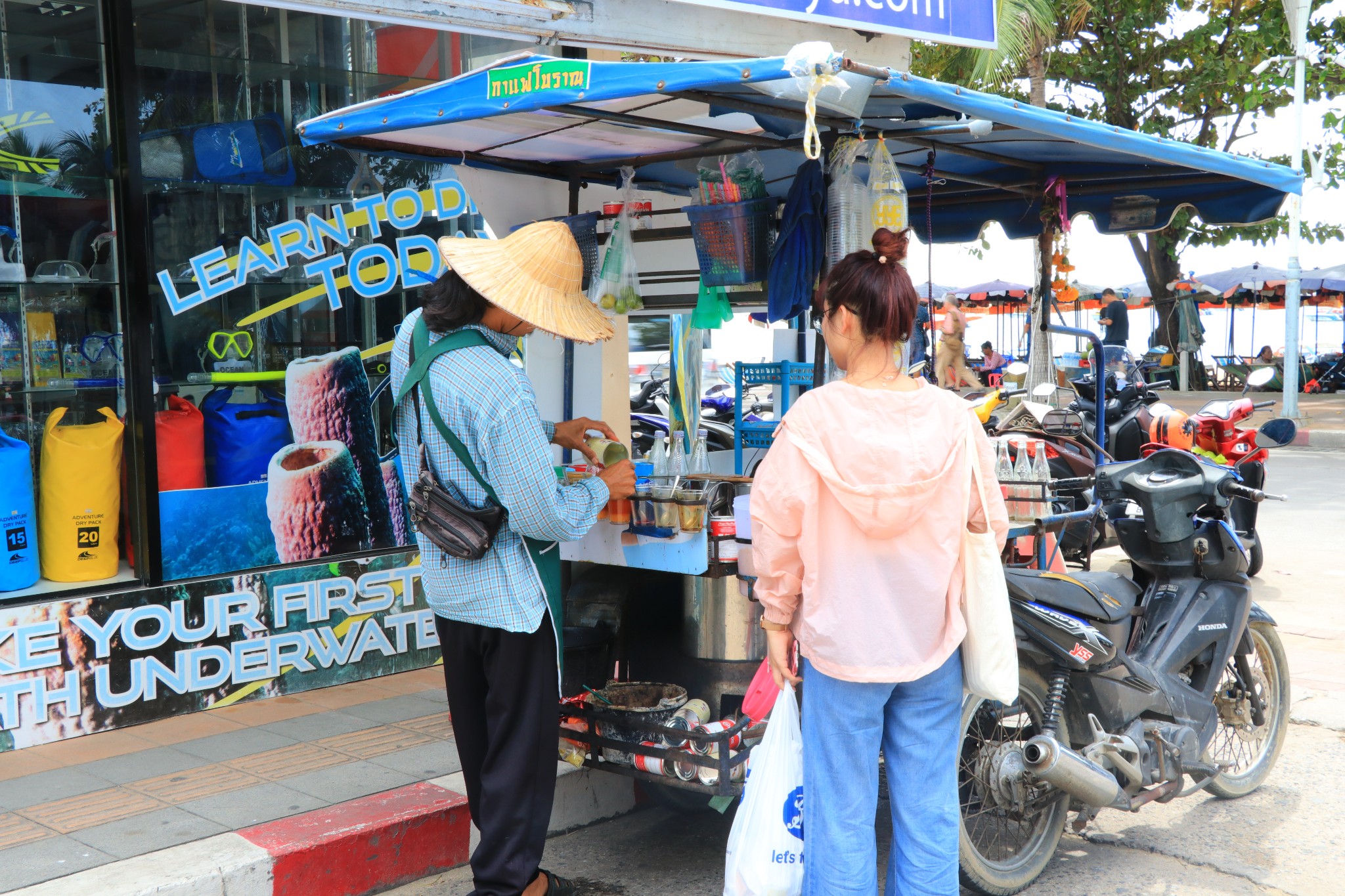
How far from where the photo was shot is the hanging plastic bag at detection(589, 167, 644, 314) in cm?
472

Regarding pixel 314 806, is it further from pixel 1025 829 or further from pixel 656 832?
pixel 1025 829

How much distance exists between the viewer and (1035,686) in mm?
3354

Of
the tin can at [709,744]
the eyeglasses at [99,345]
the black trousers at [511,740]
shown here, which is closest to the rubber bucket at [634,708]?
the tin can at [709,744]

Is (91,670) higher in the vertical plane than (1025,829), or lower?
higher

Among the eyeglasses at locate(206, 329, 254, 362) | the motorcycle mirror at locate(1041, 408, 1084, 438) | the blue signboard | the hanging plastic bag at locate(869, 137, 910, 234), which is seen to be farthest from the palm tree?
the eyeglasses at locate(206, 329, 254, 362)

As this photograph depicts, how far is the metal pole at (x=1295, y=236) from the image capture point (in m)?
14.4

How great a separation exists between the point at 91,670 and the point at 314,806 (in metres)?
1.37

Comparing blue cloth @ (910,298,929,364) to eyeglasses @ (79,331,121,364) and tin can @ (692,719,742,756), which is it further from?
eyeglasses @ (79,331,121,364)

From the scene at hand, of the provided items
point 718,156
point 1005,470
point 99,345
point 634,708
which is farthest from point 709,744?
point 99,345

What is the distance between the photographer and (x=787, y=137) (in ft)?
13.8

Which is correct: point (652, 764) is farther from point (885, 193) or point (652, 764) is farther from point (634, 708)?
point (885, 193)

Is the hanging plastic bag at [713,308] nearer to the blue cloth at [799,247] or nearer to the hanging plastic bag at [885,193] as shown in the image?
the blue cloth at [799,247]

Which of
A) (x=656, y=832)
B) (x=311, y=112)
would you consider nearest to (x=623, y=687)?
(x=656, y=832)

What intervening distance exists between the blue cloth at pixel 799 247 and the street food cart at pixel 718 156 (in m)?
0.16
